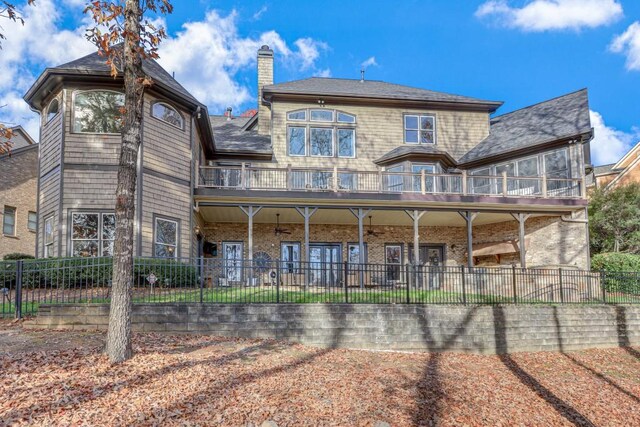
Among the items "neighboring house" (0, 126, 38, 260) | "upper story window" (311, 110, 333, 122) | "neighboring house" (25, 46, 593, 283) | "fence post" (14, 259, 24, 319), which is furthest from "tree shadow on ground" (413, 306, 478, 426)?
"neighboring house" (0, 126, 38, 260)

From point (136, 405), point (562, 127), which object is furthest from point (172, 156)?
point (562, 127)

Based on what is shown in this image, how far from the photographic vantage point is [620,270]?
1828 cm

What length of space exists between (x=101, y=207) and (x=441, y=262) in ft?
48.3

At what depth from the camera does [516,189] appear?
20.4m

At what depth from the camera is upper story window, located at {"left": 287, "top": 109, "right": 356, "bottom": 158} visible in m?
21.6

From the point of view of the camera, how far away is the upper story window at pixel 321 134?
70.7 feet

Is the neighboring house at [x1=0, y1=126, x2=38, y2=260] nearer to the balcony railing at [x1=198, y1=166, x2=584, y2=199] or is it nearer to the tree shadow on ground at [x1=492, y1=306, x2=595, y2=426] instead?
the balcony railing at [x1=198, y1=166, x2=584, y2=199]

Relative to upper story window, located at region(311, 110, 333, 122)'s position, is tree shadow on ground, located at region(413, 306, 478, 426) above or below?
below

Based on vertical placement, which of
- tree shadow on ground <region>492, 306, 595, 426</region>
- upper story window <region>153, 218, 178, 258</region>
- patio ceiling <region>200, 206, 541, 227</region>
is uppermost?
patio ceiling <region>200, 206, 541, 227</region>

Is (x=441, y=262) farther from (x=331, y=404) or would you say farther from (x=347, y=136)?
(x=331, y=404)

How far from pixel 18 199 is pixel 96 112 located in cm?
1280

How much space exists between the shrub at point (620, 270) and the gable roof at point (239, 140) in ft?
44.8

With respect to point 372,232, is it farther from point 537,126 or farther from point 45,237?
point 45,237

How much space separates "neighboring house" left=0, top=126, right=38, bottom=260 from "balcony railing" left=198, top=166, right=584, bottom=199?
11.1 metres
